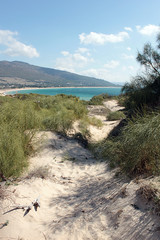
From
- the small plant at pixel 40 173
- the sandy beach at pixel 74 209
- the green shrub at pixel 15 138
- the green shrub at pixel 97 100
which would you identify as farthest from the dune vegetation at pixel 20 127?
the green shrub at pixel 97 100

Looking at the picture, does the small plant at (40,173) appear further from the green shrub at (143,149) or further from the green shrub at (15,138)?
the green shrub at (143,149)

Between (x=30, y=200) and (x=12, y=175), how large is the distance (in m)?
0.77

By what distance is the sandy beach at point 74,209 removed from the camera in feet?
7.40

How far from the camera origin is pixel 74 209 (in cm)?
302

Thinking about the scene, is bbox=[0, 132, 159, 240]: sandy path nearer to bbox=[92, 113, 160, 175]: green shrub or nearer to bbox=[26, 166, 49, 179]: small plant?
bbox=[26, 166, 49, 179]: small plant

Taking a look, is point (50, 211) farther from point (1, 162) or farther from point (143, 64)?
point (143, 64)

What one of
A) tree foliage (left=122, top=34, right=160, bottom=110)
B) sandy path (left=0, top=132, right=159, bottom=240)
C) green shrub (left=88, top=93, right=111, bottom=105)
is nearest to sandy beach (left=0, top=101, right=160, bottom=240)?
sandy path (left=0, top=132, right=159, bottom=240)

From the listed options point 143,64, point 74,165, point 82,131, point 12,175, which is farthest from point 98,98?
point 12,175

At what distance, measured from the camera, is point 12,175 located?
11.7 feet

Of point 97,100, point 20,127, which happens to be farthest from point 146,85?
point 97,100

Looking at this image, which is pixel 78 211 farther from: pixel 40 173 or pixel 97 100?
pixel 97 100

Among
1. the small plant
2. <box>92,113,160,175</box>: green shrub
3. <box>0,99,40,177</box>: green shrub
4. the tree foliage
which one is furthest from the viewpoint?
the tree foliage

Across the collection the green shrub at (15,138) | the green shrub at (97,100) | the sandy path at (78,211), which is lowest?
the sandy path at (78,211)

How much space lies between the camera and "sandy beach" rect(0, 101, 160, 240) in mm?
2256
